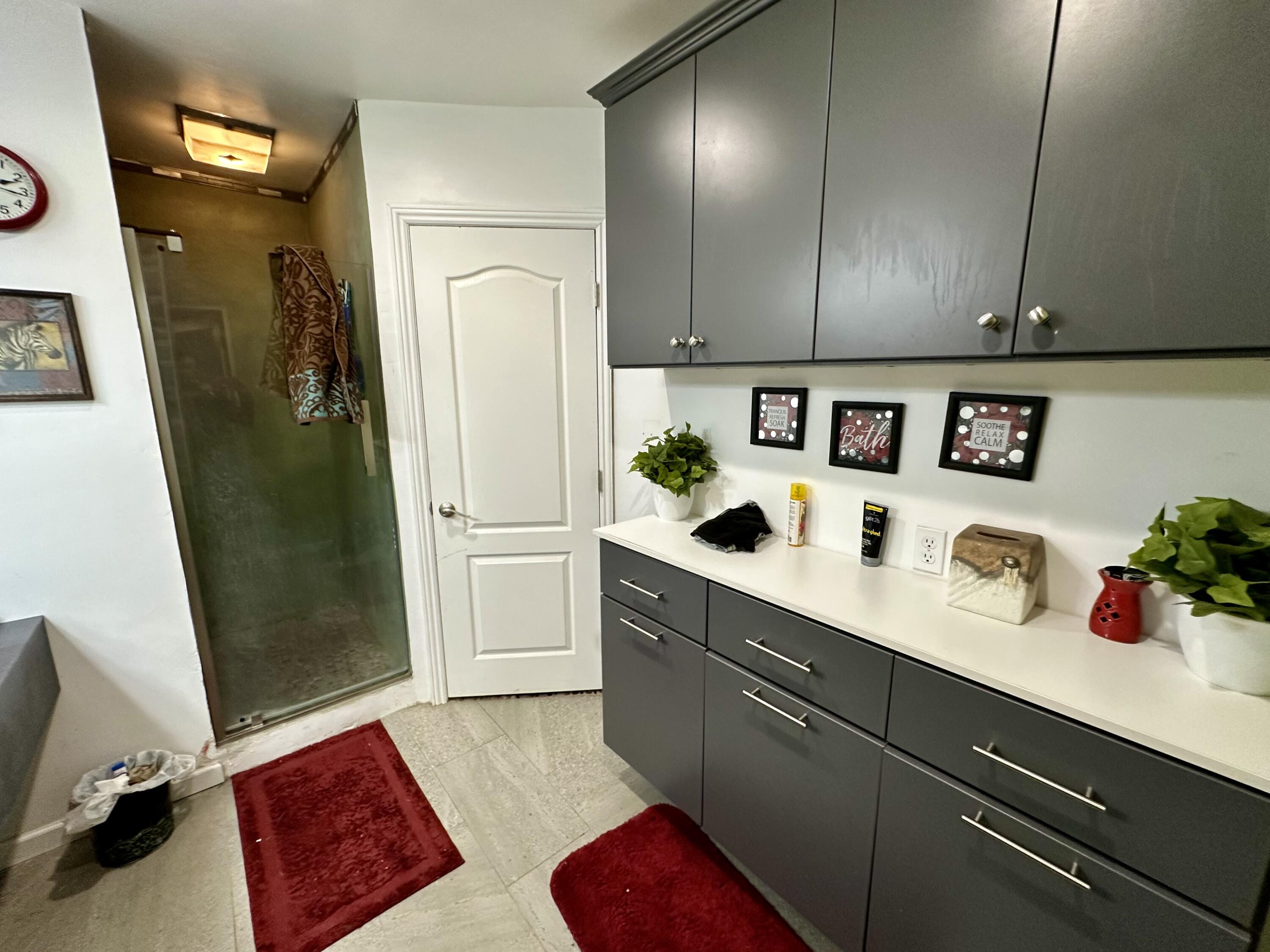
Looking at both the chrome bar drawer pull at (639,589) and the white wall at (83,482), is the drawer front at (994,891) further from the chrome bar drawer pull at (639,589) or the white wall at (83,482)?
the white wall at (83,482)

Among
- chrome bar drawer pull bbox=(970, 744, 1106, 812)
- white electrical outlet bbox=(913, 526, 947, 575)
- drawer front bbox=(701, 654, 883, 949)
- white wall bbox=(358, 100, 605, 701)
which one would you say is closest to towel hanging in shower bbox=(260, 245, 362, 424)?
white wall bbox=(358, 100, 605, 701)

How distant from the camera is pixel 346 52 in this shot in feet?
5.45

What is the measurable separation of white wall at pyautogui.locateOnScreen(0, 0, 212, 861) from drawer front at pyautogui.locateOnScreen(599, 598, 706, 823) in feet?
4.90

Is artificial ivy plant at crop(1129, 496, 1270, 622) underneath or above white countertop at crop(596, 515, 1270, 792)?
above

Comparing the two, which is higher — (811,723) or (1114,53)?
(1114,53)

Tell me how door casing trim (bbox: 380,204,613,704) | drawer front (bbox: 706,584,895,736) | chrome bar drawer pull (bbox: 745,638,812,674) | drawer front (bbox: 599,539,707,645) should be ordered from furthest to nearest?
door casing trim (bbox: 380,204,613,704) < drawer front (bbox: 599,539,707,645) < chrome bar drawer pull (bbox: 745,638,812,674) < drawer front (bbox: 706,584,895,736)

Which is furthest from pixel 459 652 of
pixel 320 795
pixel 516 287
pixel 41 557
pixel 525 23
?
pixel 525 23

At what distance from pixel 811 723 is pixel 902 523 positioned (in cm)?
60

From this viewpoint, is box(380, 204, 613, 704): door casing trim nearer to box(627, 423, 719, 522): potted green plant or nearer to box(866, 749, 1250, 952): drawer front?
box(627, 423, 719, 522): potted green plant

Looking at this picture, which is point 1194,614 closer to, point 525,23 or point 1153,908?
point 1153,908

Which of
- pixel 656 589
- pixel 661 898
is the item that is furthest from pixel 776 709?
pixel 661 898

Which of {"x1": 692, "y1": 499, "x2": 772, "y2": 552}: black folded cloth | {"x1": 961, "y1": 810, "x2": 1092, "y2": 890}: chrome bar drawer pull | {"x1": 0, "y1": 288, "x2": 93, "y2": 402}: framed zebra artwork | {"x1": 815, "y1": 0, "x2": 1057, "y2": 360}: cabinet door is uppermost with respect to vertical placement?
{"x1": 815, "y1": 0, "x2": 1057, "y2": 360}: cabinet door

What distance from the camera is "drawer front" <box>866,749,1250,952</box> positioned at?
818 millimetres

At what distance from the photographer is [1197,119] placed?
2.54 feet
